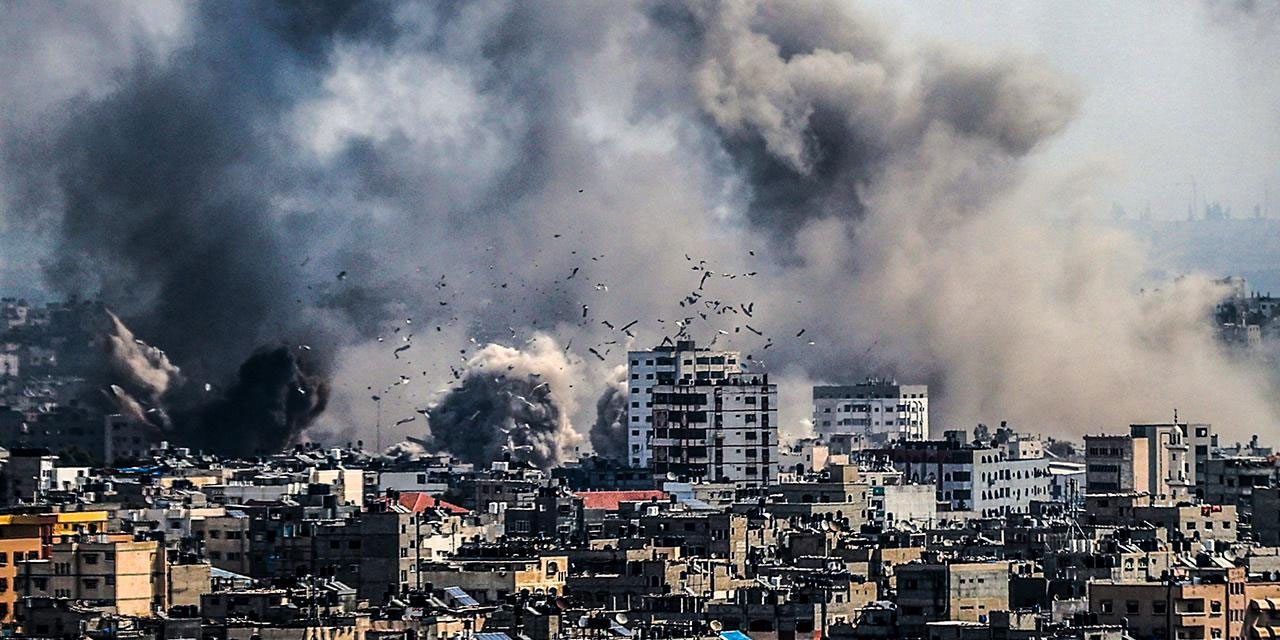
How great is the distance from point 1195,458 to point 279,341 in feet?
94.7

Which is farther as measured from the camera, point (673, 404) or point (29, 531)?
point (673, 404)

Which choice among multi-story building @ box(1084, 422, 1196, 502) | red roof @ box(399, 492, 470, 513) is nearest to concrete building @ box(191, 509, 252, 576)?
red roof @ box(399, 492, 470, 513)

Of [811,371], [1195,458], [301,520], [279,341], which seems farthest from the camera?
[811,371]

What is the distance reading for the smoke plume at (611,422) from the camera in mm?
123188

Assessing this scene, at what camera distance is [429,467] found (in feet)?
355

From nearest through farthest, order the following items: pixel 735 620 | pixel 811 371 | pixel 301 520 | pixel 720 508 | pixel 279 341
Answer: pixel 735 620, pixel 301 520, pixel 720 508, pixel 279 341, pixel 811 371

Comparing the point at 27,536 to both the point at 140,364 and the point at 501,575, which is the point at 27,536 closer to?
the point at 501,575

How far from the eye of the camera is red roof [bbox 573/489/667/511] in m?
90.9

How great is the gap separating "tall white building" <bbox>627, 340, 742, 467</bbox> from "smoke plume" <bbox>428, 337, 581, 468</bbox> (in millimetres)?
2911

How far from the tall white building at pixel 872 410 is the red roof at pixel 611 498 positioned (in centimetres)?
3147

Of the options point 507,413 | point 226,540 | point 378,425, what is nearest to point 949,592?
point 226,540

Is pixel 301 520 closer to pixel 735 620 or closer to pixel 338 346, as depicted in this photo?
→ pixel 735 620

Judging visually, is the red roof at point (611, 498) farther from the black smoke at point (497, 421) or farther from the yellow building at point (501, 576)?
the black smoke at point (497, 421)

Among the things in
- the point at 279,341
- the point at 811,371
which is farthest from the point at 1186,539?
the point at 811,371
